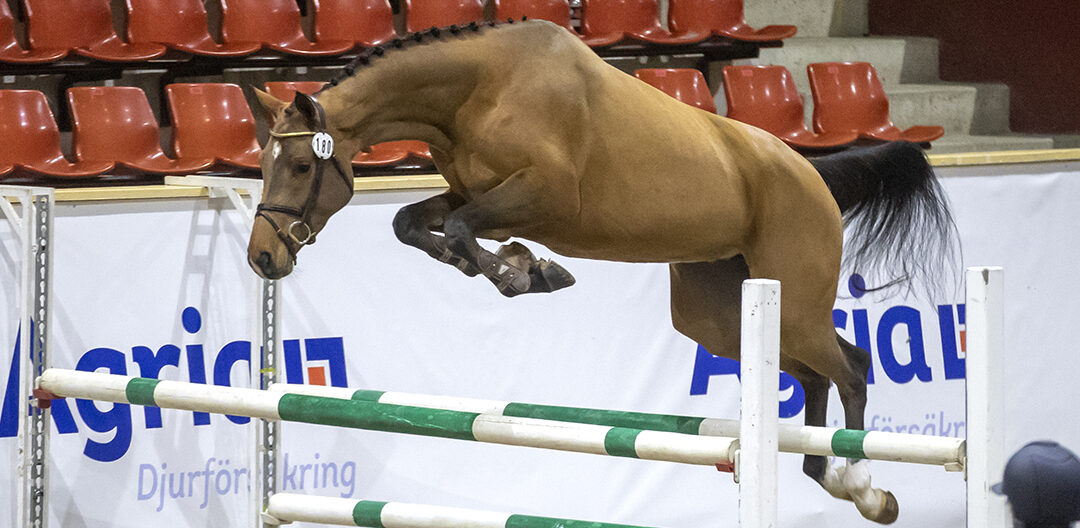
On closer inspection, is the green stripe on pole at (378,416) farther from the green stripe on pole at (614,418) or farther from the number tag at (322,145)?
the number tag at (322,145)

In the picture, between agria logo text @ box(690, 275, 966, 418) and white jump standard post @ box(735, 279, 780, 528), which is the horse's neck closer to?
white jump standard post @ box(735, 279, 780, 528)

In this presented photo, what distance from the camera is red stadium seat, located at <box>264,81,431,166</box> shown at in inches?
246

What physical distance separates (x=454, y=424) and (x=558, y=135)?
0.70 meters

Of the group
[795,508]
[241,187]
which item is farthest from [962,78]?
[241,187]

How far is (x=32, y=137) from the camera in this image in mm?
6152

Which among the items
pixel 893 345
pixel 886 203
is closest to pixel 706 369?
pixel 893 345

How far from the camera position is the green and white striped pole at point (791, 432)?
2.79 meters

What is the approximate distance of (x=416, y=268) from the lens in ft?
17.7

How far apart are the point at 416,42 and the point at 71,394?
1.52 metres

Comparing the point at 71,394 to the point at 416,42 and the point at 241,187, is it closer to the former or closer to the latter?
the point at 241,187

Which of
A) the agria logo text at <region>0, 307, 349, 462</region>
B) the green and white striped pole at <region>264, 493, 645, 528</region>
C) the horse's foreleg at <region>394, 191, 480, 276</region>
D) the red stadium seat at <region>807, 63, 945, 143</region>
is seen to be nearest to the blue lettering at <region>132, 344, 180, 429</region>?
the agria logo text at <region>0, 307, 349, 462</region>

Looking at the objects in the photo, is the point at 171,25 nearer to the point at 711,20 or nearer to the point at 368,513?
the point at 711,20

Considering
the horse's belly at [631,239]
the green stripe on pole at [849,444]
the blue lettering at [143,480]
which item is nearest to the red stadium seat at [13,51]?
the blue lettering at [143,480]

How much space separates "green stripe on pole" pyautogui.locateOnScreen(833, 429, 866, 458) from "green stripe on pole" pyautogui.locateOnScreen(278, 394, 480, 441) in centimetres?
78
